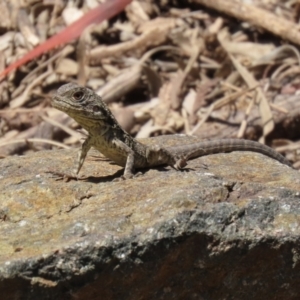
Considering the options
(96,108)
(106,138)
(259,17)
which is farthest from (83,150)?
(259,17)

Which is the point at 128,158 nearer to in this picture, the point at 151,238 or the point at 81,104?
the point at 81,104

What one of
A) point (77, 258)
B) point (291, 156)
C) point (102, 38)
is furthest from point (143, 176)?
point (102, 38)

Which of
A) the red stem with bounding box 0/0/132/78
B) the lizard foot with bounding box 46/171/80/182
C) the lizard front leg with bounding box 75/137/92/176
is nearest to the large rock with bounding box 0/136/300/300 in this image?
the lizard foot with bounding box 46/171/80/182

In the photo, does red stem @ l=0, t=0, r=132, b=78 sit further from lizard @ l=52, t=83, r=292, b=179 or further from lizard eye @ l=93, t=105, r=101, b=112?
lizard eye @ l=93, t=105, r=101, b=112

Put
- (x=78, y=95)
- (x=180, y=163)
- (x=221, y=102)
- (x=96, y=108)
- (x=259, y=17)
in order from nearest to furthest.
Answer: (x=78, y=95) < (x=96, y=108) < (x=180, y=163) < (x=221, y=102) < (x=259, y=17)

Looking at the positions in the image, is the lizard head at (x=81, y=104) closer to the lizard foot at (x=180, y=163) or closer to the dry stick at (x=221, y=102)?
the lizard foot at (x=180, y=163)

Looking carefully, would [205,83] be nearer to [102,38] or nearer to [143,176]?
[102,38]
